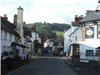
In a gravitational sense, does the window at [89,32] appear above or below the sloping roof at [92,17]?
below

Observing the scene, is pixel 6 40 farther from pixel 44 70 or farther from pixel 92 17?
pixel 44 70

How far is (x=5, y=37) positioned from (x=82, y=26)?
1313 cm

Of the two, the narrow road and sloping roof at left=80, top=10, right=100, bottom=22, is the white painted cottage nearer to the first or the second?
sloping roof at left=80, top=10, right=100, bottom=22

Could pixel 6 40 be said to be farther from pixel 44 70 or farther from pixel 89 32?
pixel 44 70

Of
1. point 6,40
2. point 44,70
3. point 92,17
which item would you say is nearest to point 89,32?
point 92,17

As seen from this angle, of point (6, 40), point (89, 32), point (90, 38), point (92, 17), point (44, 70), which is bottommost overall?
point (44, 70)

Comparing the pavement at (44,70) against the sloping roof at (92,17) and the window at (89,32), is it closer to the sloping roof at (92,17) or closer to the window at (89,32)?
the window at (89,32)

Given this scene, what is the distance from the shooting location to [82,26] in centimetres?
5947

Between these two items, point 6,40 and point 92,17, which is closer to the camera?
point 6,40

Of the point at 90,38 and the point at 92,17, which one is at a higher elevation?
the point at 92,17

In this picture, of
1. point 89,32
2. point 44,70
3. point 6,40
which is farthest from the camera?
point 89,32

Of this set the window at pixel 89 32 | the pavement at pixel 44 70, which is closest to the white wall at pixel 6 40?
the pavement at pixel 44 70

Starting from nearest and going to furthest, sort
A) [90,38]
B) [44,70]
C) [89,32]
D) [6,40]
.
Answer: [44,70], [6,40], [89,32], [90,38]

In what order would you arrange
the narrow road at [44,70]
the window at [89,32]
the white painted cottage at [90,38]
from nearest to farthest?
1. the narrow road at [44,70]
2. the white painted cottage at [90,38]
3. the window at [89,32]
